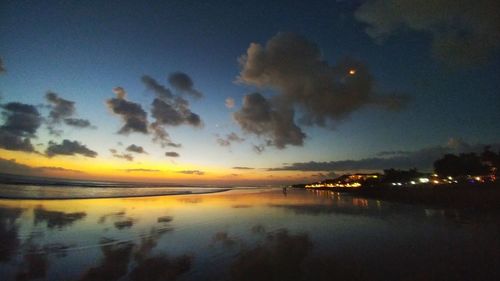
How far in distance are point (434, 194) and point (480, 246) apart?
3934 cm

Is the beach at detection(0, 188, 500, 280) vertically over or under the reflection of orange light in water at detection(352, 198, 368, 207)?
over

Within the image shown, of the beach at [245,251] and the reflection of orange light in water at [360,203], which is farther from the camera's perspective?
the reflection of orange light in water at [360,203]

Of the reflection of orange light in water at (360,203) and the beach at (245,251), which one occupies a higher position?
the beach at (245,251)

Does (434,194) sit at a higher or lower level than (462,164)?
lower

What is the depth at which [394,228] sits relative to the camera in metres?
18.7

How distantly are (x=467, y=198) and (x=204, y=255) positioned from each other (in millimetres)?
42700

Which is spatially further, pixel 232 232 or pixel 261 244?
pixel 232 232

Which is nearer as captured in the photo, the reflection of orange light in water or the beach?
the beach

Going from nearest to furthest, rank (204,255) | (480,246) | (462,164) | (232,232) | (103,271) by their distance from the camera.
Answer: (103,271)
(204,255)
(480,246)
(232,232)
(462,164)

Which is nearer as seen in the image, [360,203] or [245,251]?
[245,251]

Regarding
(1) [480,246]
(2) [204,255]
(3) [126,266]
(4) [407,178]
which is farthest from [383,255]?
(4) [407,178]

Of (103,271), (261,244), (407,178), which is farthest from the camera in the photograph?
(407,178)

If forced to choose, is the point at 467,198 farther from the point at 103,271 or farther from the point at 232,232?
the point at 103,271

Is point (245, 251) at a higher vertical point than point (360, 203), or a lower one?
higher
